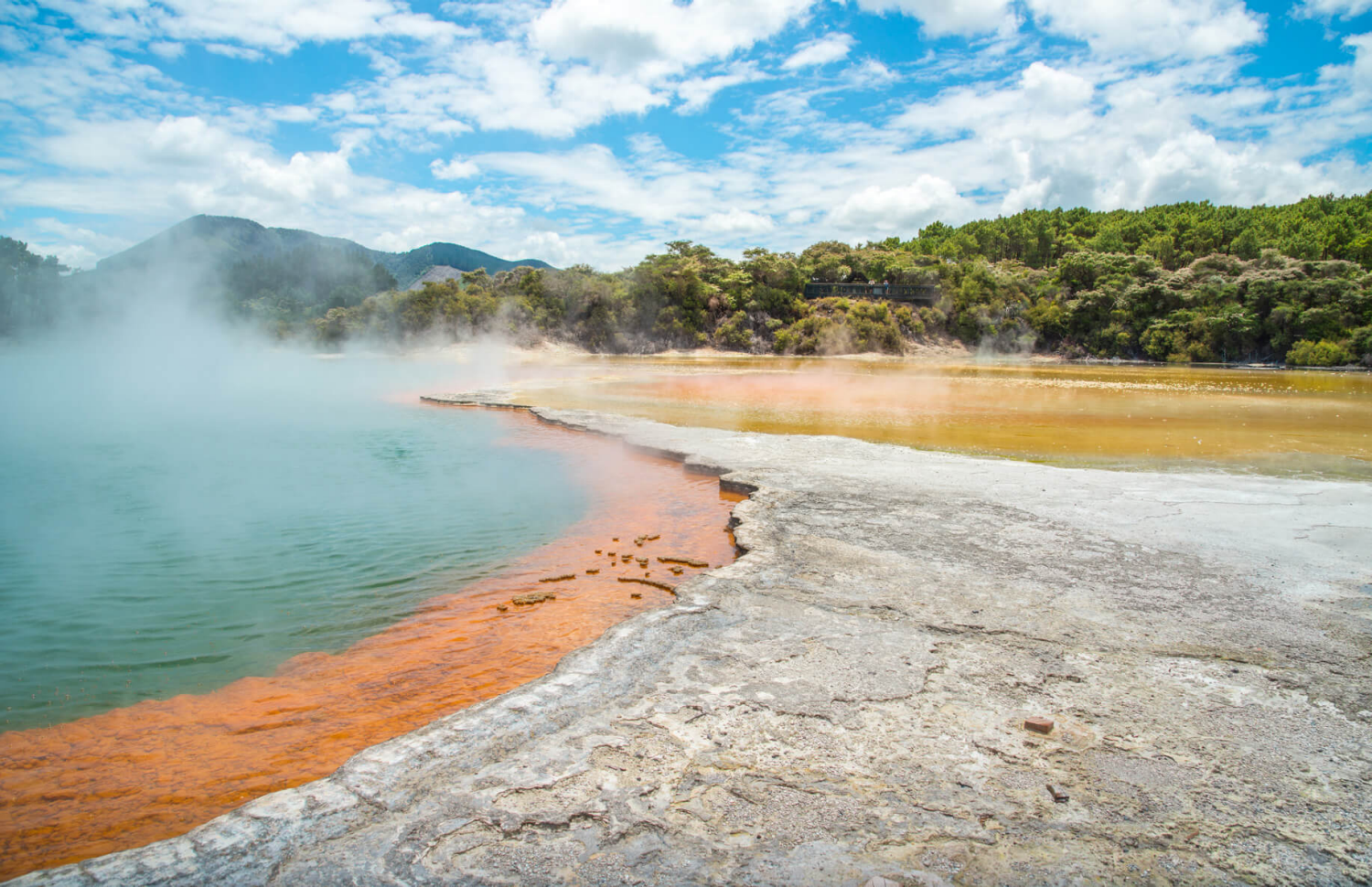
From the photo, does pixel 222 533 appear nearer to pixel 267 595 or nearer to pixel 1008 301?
pixel 267 595

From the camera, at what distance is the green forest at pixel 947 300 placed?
39.9 m

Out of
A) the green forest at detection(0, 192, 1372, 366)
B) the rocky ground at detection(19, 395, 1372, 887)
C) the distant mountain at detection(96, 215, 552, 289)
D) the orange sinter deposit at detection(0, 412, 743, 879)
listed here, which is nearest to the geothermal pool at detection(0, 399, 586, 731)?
the orange sinter deposit at detection(0, 412, 743, 879)

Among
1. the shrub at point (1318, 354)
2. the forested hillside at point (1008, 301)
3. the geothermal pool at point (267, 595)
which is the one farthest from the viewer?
the forested hillside at point (1008, 301)

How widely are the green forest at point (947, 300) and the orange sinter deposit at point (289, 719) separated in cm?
4102

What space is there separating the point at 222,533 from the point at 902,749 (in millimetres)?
6726

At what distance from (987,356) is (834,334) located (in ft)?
37.7

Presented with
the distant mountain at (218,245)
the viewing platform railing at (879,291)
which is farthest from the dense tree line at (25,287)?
the viewing platform railing at (879,291)

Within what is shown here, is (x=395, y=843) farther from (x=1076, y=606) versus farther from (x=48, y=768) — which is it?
(x=1076, y=606)

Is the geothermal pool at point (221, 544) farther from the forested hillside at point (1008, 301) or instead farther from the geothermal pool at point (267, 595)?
the forested hillside at point (1008, 301)

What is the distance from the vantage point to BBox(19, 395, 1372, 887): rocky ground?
226 centimetres

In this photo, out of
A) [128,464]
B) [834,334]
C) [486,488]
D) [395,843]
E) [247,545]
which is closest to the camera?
[395,843]

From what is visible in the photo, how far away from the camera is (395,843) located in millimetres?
2334

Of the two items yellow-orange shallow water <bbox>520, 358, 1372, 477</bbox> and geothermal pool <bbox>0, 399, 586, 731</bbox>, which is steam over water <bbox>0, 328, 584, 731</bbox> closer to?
geothermal pool <bbox>0, 399, 586, 731</bbox>

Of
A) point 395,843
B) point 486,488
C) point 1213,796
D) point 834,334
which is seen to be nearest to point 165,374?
point 486,488
